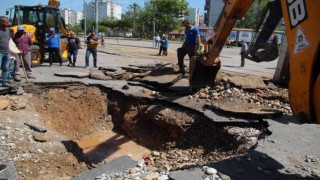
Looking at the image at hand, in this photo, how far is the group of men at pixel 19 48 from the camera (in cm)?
788

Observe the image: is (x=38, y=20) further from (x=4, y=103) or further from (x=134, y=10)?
(x=134, y=10)

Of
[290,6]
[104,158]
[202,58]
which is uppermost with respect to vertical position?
[290,6]

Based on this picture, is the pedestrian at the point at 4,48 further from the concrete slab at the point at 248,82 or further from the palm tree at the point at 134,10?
the palm tree at the point at 134,10

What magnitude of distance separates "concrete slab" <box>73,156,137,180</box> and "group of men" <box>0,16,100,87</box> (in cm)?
445

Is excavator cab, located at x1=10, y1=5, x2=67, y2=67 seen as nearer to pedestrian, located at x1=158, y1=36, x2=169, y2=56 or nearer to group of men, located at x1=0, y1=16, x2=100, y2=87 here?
group of men, located at x1=0, y1=16, x2=100, y2=87

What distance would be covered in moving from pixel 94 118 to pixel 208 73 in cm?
326

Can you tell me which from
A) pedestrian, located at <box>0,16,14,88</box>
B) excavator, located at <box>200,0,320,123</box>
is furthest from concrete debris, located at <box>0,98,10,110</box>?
excavator, located at <box>200,0,320,123</box>

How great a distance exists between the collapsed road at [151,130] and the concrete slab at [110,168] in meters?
0.01

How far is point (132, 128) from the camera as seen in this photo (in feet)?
26.5

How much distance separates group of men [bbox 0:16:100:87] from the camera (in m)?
7.88

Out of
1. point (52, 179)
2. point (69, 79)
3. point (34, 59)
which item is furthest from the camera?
point (34, 59)

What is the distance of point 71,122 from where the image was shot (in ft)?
27.3

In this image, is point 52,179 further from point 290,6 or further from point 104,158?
point 290,6

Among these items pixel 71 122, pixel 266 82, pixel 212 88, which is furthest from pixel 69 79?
pixel 266 82
